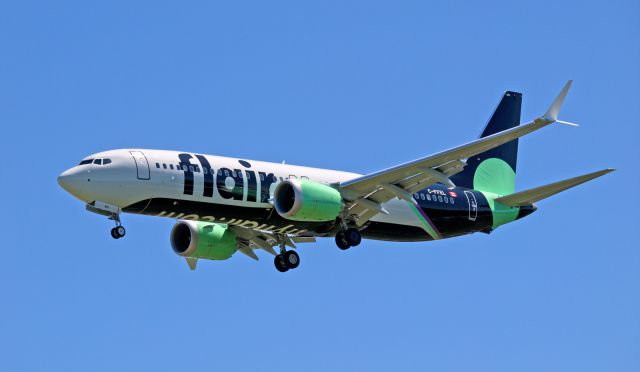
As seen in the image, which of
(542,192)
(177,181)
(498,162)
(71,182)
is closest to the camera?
(71,182)

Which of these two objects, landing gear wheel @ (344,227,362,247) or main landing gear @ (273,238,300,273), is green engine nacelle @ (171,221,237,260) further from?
landing gear wheel @ (344,227,362,247)

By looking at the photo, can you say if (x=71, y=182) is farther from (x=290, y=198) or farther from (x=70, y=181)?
(x=290, y=198)

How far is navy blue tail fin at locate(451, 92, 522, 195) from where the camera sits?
202 ft

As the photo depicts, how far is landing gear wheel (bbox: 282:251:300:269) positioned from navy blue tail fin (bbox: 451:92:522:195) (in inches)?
356

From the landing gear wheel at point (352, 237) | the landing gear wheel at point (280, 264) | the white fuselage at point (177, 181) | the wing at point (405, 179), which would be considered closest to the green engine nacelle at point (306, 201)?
the white fuselage at point (177, 181)

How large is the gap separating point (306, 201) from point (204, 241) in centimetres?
787

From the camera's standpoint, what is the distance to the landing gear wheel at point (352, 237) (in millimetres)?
54688

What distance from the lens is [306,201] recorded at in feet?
171

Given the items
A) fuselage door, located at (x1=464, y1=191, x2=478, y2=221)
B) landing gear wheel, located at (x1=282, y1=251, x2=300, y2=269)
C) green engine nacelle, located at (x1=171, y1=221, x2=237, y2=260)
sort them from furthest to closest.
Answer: fuselage door, located at (x1=464, y1=191, x2=478, y2=221)
green engine nacelle, located at (x1=171, y1=221, x2=237, y2=260)
landing gear wheel, located at (x1=282, y1=251, x2=300, y2=269)

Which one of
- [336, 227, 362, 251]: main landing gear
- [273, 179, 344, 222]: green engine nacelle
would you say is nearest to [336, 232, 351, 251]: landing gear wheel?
[336, 227, 362, 251]: main landing gear

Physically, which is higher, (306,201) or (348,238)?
(306,201)

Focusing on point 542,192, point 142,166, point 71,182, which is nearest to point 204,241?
point 142,166

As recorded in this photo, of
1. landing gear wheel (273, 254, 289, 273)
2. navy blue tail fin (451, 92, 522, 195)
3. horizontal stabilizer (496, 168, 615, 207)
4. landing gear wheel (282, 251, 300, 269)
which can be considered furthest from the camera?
navy blue tail fin (451, 92, 522, 195)

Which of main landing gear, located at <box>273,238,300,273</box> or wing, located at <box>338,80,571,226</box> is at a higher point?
wing, located at <box>338,80,571,226</box>
